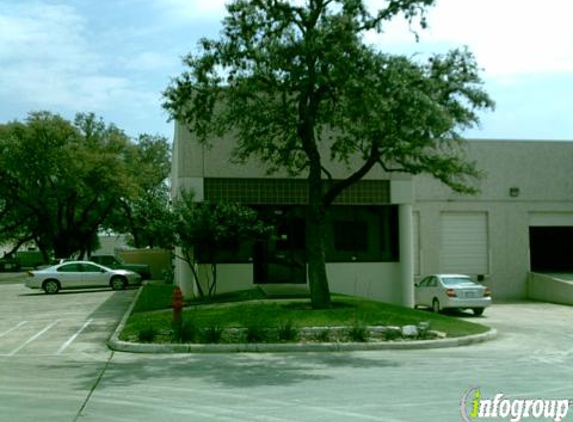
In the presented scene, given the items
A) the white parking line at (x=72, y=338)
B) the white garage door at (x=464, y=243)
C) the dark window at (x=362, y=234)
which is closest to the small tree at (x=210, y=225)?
the dark window at (x=362, y=234)

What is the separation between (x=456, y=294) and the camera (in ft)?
86.2

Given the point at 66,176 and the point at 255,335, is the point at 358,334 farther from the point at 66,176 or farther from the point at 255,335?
the point at 66,176

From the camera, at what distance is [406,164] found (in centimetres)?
1989

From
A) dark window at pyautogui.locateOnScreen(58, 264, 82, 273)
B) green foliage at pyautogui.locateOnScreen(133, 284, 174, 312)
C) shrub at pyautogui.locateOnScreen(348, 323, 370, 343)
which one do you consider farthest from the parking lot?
dark window at pyautogui.locateOnScreen(58, 264, 82, 273)

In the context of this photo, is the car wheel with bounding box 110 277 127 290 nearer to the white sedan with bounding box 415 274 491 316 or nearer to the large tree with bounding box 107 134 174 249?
the large tree with bounding box 107 134 174 249

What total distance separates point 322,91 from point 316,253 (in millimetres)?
4479

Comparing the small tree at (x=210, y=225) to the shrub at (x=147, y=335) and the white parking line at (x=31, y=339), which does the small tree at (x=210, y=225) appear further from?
the shrub at (x=147, y=335)

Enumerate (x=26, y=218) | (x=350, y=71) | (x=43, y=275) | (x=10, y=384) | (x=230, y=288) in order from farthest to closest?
(x=26, y=218), (x=43, y=275), (x=230, y=288), (x=350, y=71), (x=10, y=384)

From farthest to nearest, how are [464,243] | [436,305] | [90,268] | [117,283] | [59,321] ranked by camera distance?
[117,283], [90,268], [464,243], [436,305], [59,321]

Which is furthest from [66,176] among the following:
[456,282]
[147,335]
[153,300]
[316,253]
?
[147,335]

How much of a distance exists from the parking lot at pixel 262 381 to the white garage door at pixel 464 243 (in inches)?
633

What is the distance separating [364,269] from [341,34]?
40.0 ft

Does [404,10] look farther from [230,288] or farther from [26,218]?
[26,218]

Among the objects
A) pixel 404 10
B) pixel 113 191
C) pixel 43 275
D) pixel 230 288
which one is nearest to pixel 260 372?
pixel 404 10
